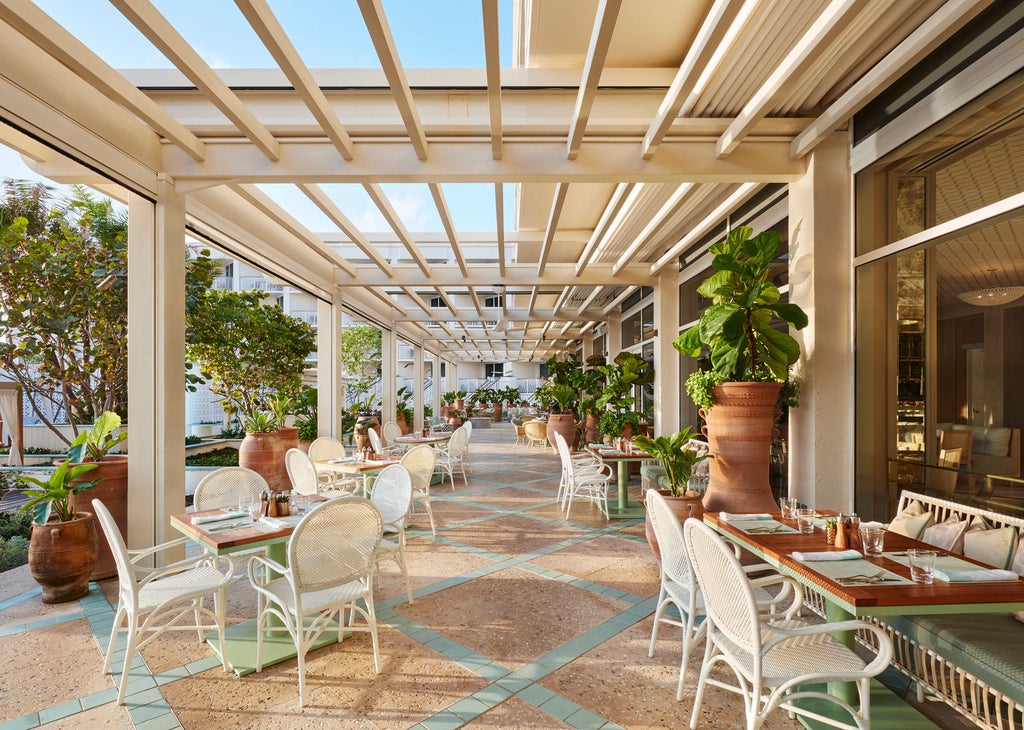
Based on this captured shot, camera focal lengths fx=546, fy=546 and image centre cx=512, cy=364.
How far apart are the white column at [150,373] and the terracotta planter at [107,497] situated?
1.14ft

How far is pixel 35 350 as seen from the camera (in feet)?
18.0

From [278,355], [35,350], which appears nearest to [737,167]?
[35,350]

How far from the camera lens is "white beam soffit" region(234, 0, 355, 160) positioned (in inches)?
97.8

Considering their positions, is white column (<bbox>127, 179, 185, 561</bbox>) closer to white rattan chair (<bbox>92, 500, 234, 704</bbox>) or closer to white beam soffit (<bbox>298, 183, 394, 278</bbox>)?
white beam soffit (<bbox>298, 183, 394, 278</bbox>)

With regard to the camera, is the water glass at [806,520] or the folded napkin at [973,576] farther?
the water glass at [806,520]

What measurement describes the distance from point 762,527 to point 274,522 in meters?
2.72

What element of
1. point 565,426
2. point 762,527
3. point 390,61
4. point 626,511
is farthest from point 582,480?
point 565,426

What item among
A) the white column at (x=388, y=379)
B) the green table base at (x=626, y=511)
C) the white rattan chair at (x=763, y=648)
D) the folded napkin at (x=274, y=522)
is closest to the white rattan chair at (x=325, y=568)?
the folded napkin at (x=274, y=522)

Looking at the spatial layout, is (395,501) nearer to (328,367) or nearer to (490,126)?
(490,126)

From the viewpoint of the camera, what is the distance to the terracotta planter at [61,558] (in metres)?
3.74

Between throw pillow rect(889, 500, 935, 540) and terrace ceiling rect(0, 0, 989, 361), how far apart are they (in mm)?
2412

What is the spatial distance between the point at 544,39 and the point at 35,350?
5696mm

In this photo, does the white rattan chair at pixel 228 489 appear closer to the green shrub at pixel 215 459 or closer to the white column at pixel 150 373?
the white column at pixel 150 373

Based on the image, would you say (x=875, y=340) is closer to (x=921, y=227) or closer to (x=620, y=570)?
(x=921, y=227)
